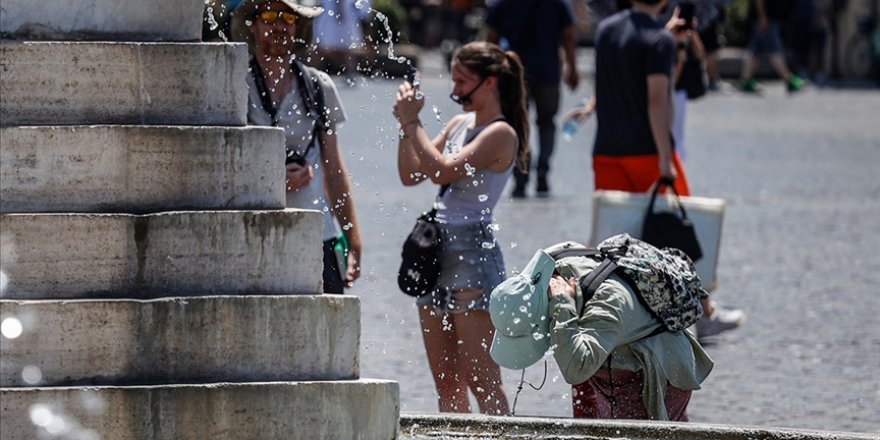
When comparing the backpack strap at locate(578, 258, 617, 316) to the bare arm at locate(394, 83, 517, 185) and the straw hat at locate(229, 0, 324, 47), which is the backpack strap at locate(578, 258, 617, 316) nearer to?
the bare arm at locate(394, 83, 517, 185)

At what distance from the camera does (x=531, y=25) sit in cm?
1444

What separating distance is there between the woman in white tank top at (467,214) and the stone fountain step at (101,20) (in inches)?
52.3

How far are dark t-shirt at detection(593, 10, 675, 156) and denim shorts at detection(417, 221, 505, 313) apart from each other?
8.06ft

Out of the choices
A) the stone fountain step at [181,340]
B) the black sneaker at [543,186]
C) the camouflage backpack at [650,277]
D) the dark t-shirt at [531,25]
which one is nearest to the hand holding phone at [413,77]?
the camouflage backpack at [650,277]

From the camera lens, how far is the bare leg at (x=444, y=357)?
6418 millimetres

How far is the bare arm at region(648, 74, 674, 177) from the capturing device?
28.2 ft

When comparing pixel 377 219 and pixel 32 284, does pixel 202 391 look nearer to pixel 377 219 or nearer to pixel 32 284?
pixel 32 284

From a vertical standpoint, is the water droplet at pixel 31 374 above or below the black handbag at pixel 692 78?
below

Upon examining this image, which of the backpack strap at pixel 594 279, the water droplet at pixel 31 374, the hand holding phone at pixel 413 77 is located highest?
the hand holding phone at pixel 413 77

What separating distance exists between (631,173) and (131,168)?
429cm

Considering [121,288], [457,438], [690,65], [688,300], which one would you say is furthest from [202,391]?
[690,65]

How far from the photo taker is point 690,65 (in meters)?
10.0

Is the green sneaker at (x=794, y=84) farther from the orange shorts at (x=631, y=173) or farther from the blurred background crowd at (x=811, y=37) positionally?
the orange shorts at (x=631, y=173)

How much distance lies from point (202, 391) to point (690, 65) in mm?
5736
